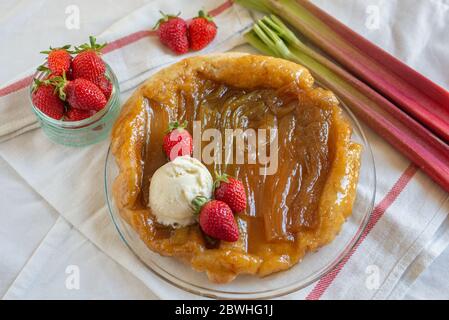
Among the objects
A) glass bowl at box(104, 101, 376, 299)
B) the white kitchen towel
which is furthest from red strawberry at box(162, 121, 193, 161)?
the white kitchen towel

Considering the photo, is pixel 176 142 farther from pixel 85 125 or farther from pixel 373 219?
pixel 373 219

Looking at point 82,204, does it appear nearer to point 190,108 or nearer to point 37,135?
point 37,135

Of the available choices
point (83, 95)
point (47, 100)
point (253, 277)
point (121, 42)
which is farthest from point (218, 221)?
point (121, 42)

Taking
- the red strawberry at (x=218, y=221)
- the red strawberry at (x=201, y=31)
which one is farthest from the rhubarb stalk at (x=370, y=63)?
the red strawberry at (x=218, y=221)

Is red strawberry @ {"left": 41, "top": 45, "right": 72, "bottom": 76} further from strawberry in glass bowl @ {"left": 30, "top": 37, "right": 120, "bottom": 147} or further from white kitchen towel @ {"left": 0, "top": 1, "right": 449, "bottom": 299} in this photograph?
white kitchen towel @ {"left": 0, "top": 1, "right": 449, "bottom": 299}

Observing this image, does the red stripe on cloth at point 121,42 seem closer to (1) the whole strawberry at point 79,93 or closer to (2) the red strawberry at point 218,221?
(1) the whole strawberry at point 79,93

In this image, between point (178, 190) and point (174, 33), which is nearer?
point (178, 190)
